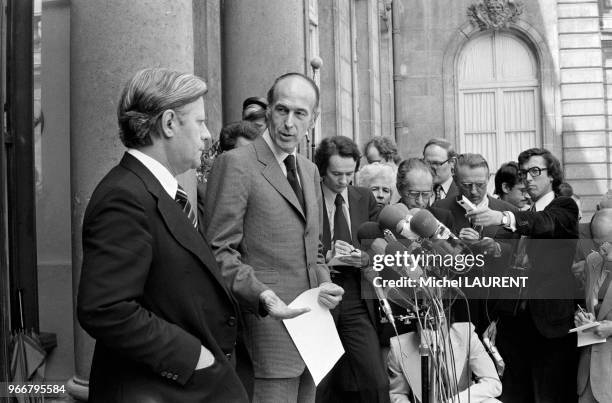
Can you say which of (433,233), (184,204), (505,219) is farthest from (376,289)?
(184,204)

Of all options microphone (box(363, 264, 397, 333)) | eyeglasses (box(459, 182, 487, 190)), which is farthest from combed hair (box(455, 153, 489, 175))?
microphone (box(363, 264, 397, 333))

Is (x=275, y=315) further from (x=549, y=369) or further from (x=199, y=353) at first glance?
(x=549, y=369)

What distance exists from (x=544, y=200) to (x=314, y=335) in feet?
9.36

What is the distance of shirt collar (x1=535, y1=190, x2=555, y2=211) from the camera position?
6.71m

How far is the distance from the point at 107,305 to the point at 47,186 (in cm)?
305

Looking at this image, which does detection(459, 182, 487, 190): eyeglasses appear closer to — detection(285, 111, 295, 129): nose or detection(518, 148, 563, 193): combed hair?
detection(518, 148, 563, 193): combed hair

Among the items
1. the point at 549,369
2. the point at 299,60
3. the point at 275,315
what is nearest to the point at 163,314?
the point at 275,315

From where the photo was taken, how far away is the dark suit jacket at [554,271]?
6430mm

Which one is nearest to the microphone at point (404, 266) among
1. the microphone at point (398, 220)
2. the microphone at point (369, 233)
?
the microphone at point (398, 220)

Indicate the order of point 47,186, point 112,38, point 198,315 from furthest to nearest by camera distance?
point 47,186
point 112,38
point 198,315

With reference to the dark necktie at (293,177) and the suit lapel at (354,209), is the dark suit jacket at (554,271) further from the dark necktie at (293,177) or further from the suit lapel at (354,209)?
the dark necktie at (293,177)

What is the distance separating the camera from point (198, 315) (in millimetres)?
3062

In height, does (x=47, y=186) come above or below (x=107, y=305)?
above

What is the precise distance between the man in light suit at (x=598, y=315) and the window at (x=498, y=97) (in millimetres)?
19833
